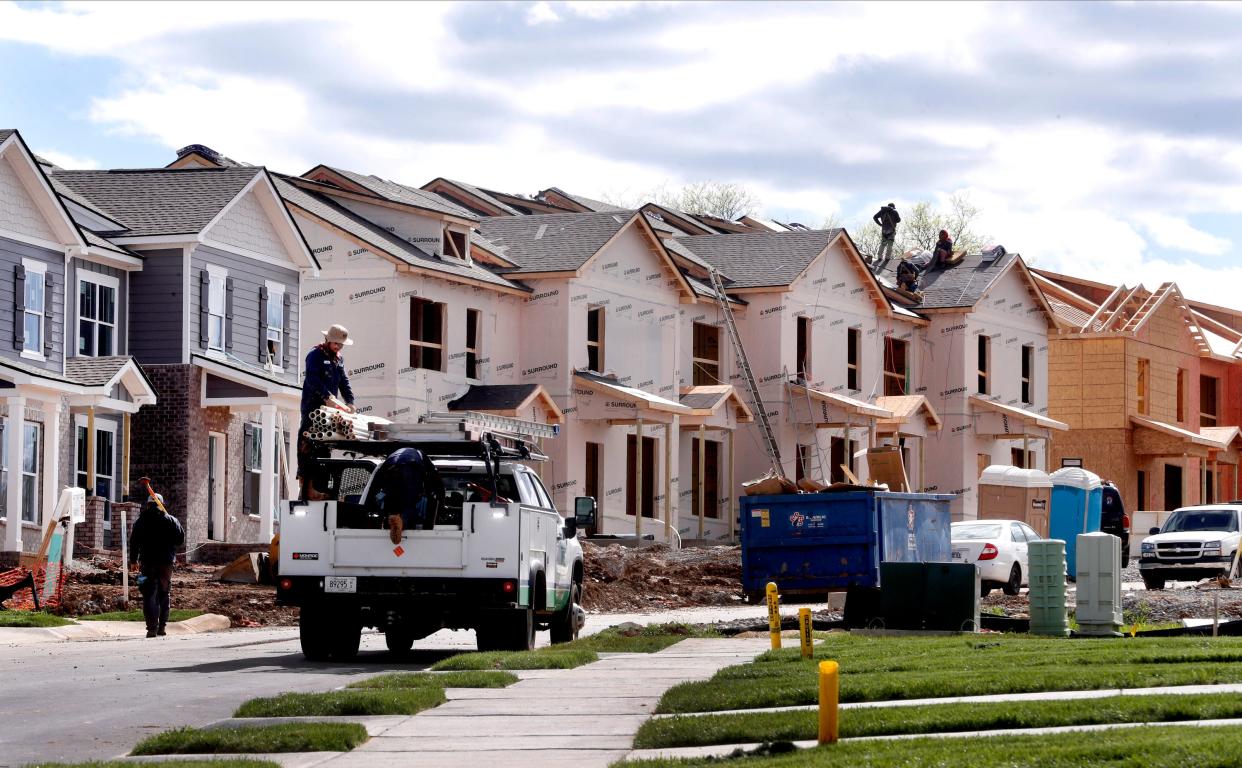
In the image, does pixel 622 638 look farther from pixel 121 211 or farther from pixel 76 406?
pixel 121 211

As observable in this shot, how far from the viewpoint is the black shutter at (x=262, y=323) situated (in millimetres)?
41188

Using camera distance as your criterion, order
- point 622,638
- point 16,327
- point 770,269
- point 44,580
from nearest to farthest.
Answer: point 622,638 < point 44,580 < point 16,327 < point 770,269

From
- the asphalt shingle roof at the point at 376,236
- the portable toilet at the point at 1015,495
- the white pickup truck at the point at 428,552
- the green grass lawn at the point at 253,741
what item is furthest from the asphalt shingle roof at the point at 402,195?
the green grass lawn at the point at 253,741

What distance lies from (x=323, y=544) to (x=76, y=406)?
17989mm

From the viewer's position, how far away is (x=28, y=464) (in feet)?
115

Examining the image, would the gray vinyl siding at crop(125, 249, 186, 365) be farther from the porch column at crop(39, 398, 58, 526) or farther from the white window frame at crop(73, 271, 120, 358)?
the porch column at crop(39, 398, 58, 526)

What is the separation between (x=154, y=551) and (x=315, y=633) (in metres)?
4.70

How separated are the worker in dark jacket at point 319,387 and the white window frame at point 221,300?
65.3ft

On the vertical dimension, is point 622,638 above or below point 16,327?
below

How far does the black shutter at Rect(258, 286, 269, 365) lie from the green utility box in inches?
830

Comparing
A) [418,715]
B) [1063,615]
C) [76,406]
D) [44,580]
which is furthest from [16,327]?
[418,715]

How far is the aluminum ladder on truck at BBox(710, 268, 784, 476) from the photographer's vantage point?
50625 mm

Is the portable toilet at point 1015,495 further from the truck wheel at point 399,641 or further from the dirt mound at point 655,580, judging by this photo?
the truck wheel at point 399,641

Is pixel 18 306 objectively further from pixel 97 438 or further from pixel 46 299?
pixel 97 438
